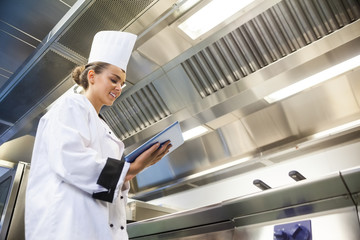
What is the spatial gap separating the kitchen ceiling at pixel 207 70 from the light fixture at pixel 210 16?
0.15ft

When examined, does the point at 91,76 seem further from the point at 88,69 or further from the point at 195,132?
the point at 195,132

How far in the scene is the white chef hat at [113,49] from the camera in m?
1.59

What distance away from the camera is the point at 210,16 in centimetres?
199

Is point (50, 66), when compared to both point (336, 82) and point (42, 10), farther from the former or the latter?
point (336, 82)

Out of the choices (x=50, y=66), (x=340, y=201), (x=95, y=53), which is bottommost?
(x=340, y=201)

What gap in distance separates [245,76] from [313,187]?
1.13 meters

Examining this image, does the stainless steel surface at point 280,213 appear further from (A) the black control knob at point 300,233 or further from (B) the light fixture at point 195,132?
(B) the light fixture at point 195,132

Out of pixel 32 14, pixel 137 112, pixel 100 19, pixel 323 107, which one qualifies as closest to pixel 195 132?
pixel 137 112

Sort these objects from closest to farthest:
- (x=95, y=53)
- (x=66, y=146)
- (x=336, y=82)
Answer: (x=66, y=146)
(x=95, y=53)
(x=336, y=82)

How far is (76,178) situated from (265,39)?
1.55 metres

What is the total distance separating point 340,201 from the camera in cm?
125

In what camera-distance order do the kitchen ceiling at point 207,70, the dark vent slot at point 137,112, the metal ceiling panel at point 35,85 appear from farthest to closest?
1. the dark vent slot at point 137,112
2. the metal ceiling panel at point 35,85
3. the kitchen ceiling at point 207,70

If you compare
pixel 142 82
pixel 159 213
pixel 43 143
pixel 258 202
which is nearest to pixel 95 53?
pixel 43 143

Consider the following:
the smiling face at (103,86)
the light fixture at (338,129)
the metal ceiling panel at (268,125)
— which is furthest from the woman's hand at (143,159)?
the light fixture at (338,129)
